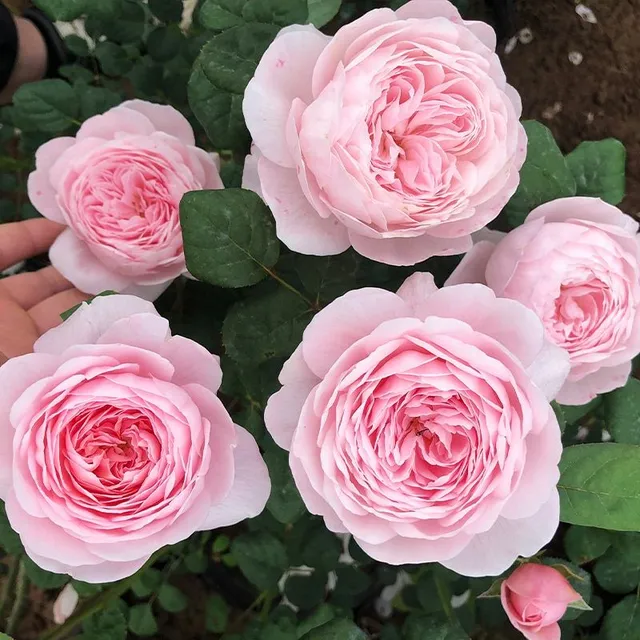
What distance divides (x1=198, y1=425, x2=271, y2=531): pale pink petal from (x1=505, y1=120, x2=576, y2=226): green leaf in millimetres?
335

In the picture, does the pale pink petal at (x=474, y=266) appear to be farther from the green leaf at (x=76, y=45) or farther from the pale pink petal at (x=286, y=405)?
the green leaf at (x=76, y=45)

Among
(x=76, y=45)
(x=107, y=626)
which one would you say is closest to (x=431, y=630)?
(x=107, y=626)

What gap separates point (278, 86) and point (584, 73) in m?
0.99

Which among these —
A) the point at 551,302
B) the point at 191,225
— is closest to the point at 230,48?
the point at 191,225

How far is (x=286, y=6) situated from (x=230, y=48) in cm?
6

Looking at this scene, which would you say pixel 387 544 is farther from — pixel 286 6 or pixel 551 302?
pixel 286 6

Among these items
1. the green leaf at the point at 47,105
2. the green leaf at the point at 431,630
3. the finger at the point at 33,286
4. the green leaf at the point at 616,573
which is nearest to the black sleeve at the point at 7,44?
the green leaf at the point at 47,105

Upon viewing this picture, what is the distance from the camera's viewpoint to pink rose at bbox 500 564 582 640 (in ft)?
1.70

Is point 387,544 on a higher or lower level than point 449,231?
lower

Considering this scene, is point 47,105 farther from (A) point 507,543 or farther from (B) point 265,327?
(A) point 507,543

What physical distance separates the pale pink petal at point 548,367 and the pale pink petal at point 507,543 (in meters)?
0.08

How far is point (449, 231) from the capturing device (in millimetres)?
450

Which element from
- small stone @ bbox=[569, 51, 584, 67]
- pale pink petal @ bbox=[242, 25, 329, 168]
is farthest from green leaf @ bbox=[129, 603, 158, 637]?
small stone @ bbox=[569, 51, 584, 67]

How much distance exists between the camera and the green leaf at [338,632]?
56 centimetres
